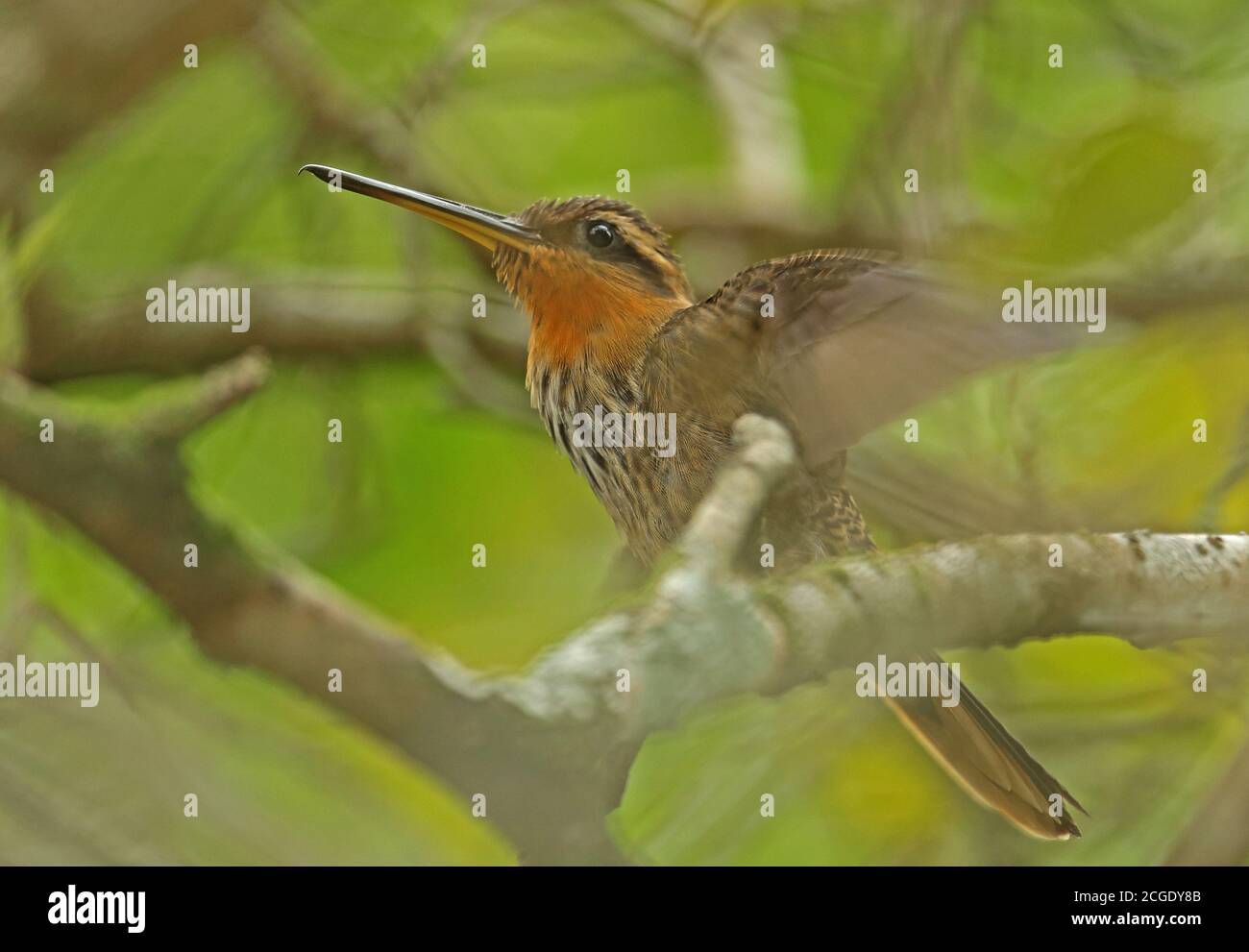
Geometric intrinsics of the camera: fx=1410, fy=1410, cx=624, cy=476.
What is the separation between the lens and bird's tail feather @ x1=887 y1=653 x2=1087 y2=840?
3.33m

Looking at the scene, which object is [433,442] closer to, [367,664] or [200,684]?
[200,684]

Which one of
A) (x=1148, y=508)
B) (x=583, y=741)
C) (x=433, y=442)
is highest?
(x=433, y=442)

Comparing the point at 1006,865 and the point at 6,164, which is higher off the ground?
the point at 6,164

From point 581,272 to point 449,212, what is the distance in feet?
1.18

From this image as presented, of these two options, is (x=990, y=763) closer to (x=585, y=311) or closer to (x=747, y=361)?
(x=747, y=361)

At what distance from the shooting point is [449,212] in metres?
3.39

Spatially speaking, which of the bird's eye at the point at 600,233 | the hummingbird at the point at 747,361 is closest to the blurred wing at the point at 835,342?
the hummingbird at the point at 747,361

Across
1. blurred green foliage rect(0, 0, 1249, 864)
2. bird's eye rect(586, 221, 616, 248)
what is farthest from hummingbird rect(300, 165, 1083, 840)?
blurred green foliage rect(0, 0, 1249, 864)

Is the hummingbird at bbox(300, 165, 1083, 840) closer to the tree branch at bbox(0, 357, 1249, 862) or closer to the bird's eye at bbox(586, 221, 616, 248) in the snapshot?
the bird's eye at bbox(586, 221, 616, 248)

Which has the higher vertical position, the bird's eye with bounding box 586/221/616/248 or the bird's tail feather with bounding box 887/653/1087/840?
the bird's eye with bounding box 586/221/616/248

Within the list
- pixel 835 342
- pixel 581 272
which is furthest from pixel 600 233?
pixel 835 342
